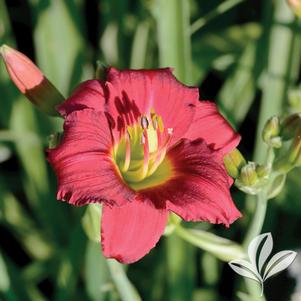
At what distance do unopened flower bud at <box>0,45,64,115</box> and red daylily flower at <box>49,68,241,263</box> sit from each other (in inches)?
2.6

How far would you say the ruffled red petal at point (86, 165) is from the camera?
88 centimetres

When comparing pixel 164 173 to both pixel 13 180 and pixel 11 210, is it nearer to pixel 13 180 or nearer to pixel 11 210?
pixel 11 210

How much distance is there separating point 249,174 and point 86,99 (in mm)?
257

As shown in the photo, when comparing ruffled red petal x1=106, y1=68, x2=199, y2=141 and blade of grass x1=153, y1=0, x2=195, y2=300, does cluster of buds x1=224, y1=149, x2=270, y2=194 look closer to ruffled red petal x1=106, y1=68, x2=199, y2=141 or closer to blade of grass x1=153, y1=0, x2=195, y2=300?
ruffled red petal x1=106, y1=68, x2=199, y2=141

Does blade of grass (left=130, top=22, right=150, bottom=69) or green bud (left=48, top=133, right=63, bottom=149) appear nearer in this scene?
green bud (left=48, top=133, right=63, bottom=149)

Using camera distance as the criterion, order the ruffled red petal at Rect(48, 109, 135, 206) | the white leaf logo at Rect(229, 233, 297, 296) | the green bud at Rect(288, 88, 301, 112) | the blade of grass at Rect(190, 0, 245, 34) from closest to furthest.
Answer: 1. the ruffled red petal at Rect(48, 109, 135, 206)
2. the white leaf logo at Rect(229, 233, 297, 296)
3. the green bud at Rect(288, 88, 301, 112)
4. the blade of grass at Rect(190, 0, 245, 34)

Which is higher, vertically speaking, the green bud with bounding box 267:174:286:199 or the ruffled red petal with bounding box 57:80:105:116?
the ruffled red petal with bounding box 57:80:105:116

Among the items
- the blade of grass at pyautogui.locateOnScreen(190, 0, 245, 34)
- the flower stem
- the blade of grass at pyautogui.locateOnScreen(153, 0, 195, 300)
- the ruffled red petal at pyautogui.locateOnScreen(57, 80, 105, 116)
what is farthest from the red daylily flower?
the blade of grass at pyautogui.locateOnScreen(190, 0, 245, 34)

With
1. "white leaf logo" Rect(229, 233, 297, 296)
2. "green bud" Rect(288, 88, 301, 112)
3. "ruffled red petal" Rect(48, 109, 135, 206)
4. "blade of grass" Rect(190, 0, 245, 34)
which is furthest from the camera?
"blade of grass" Rect(190, 0, 245, 34)

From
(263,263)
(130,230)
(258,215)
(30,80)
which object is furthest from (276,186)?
(30,80)

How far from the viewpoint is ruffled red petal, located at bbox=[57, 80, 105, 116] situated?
98cm

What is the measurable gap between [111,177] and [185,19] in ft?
1.45

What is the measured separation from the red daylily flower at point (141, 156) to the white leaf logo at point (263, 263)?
8 centimetres

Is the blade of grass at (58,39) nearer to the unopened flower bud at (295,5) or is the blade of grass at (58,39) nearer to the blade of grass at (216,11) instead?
the blade of grass at (216,11)
